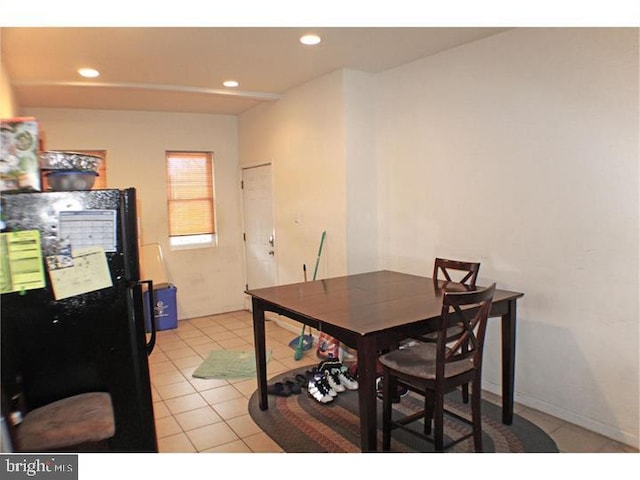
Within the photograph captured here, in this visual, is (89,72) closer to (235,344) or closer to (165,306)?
(165,306)

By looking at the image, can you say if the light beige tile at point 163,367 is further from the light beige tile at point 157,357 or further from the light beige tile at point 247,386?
the light beige tile at point 247,386

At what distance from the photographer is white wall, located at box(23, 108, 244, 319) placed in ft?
16.5

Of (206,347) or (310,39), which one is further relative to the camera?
(206,347)

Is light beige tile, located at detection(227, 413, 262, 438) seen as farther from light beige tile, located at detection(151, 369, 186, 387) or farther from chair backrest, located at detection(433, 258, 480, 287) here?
chair backrest, located at detection(433, 258, 480, 287)

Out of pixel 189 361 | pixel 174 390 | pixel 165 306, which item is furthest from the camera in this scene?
pixel 165 306

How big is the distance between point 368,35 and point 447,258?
5.50 ft

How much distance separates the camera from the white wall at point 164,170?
503 centimetres

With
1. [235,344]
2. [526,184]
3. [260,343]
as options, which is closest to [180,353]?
[235,344]

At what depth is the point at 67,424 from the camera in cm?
178

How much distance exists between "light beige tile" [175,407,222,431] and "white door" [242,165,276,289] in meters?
Answer: 2.21

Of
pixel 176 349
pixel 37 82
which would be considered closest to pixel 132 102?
pixel 37 82

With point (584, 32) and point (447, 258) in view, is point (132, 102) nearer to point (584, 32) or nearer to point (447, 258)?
point (447, 258)

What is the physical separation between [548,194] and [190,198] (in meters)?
4.06

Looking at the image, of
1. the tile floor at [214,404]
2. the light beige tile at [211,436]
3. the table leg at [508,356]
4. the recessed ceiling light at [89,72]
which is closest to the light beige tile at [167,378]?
the tile floor at [214,404]
